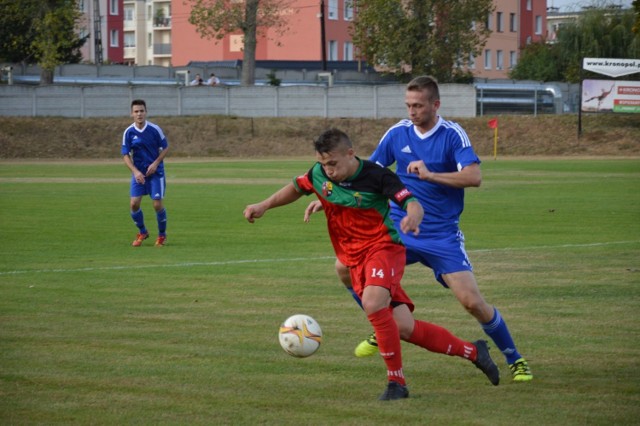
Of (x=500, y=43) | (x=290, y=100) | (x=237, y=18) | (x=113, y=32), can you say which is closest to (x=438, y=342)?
(x=290, y=100)

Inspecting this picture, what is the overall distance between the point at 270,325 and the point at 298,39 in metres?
83.9

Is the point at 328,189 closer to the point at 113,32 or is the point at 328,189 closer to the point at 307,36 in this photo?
the point at 307,36

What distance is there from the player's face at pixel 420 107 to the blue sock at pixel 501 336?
1.38m

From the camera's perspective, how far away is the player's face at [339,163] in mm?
6766

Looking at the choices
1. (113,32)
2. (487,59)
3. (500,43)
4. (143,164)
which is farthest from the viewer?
(113,32)

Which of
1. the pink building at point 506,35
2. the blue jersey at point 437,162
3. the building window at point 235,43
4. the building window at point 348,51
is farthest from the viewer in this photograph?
the pink building at point 506,35

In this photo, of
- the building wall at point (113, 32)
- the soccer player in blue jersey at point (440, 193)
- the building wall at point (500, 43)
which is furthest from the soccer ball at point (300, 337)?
the building wall at point (113, 32)

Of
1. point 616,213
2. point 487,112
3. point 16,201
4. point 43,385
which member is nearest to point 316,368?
point 43,385

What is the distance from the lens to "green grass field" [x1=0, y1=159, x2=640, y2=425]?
650 centimetres

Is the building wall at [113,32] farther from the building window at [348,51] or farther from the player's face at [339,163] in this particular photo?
the player's face at [339,163]

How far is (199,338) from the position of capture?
8.71m

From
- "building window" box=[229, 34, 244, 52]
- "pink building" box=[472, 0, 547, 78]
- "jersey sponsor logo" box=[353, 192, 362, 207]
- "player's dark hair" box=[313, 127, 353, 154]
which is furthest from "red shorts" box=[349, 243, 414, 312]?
"pink building" box=[472, 0, 547, 78]

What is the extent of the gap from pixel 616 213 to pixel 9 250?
11.7m

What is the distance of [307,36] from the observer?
9144cm
